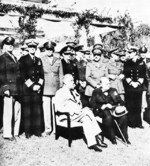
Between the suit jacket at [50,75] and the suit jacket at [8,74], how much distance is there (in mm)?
609

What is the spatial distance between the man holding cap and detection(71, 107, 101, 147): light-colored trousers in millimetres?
738

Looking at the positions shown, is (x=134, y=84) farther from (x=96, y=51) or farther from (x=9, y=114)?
(x=9, y=114)

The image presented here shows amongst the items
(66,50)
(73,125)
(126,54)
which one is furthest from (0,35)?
(73,125)

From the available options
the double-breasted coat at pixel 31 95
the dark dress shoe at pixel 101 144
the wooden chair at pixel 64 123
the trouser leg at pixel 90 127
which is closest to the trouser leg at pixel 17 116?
the double-breasted coat at pixel 31 95

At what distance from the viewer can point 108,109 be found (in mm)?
5520

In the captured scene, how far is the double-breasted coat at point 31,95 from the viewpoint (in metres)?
5.54

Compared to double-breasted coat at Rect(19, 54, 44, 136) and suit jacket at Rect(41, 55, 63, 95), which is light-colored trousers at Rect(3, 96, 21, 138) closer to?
double-breasted coat at Rect(19, 54, 44, 136)

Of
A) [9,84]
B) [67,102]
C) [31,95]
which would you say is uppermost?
[9,84]

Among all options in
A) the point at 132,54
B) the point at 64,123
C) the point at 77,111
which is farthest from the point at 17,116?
the point at 132,54

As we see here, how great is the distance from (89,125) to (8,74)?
182 cm

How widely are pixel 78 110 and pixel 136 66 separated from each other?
182 centimetres

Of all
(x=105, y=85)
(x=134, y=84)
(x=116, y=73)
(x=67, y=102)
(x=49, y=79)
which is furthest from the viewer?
(x=116, y=73)

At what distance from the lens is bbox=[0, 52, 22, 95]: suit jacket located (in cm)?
541

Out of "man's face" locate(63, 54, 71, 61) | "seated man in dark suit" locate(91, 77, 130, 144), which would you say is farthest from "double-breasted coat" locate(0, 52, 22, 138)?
"seated man in dark suit" locate(91, 77, 130, 144)
